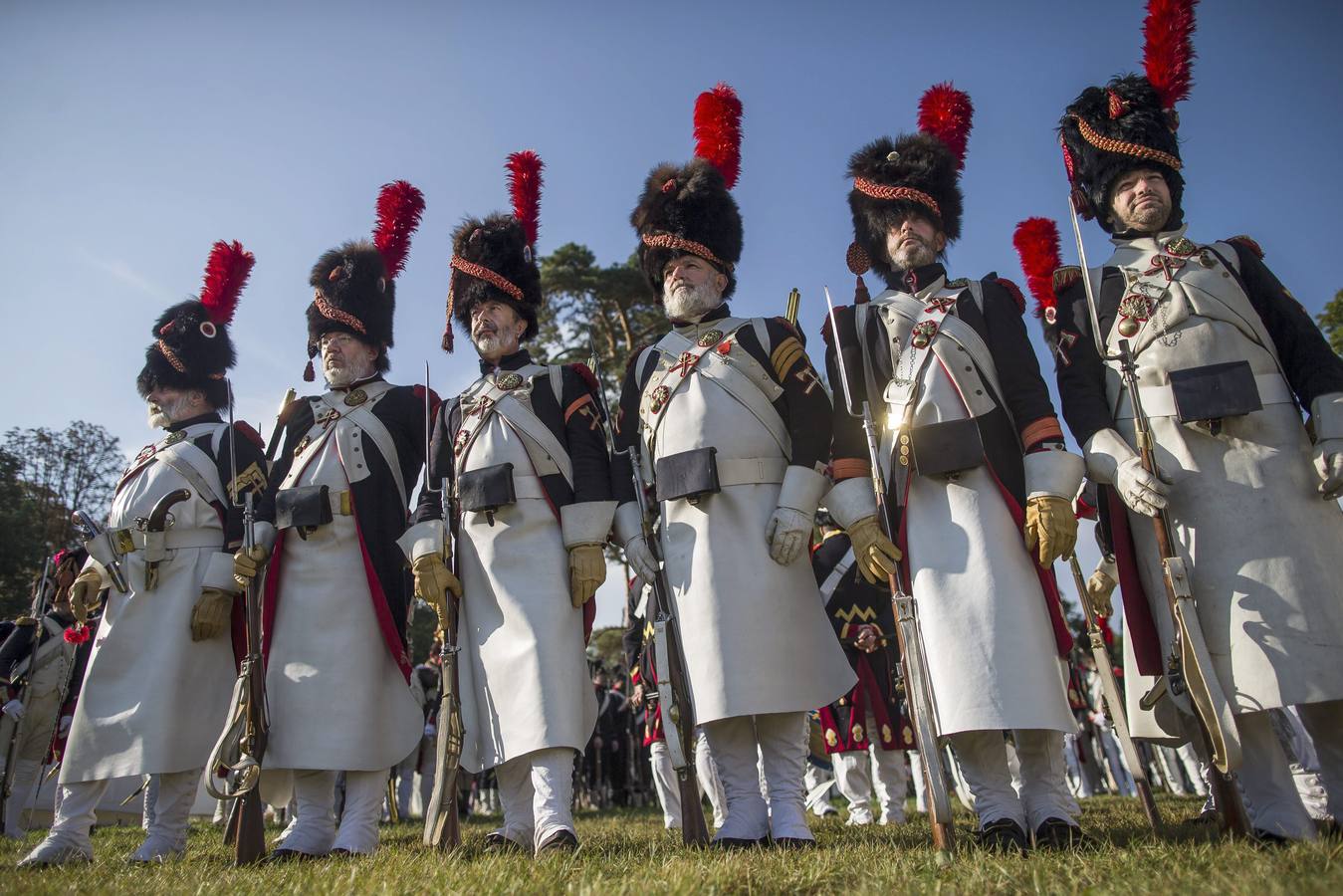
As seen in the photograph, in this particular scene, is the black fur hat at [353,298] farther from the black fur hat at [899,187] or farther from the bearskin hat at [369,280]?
the black fur hat at [899,187]

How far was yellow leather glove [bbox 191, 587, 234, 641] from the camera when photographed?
5496 millimetres

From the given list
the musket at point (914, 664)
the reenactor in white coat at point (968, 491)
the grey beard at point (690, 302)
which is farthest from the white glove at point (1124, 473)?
the grey beard at point (690, 302)

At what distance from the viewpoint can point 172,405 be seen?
666 cm

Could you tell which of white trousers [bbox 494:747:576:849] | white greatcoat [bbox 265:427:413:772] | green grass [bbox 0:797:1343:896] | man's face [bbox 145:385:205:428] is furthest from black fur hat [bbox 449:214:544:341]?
green grass [bbox 0:797:1343:896]

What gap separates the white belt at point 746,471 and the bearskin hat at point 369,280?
8.68 ft

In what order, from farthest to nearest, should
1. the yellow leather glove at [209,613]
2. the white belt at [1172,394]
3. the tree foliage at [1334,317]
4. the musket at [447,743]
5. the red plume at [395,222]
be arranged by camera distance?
the tree foliage at [1334,317] → the red plume at [395,222] → the yellow leather glove at [209,613] → the musket at [447,743] → the white belt at [1172,394]

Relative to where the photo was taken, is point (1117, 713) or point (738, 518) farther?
point (738, 518)

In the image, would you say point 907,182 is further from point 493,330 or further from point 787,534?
point 493,330

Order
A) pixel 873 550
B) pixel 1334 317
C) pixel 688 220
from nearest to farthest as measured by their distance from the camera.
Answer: pixel 873 550, pixel 688 220, pixel 1334 317

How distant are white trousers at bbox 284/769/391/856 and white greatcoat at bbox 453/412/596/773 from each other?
2.16 feet

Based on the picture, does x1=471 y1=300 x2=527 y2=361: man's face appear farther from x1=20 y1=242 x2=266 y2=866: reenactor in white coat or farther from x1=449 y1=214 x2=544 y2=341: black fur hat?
x1=20 y1=242 x2=266 y2=866: reenactor in white coat

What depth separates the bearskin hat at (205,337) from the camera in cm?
666

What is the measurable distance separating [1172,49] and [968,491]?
8.45ft

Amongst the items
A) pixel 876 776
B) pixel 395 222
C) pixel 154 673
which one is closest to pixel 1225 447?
pixel 395 222
